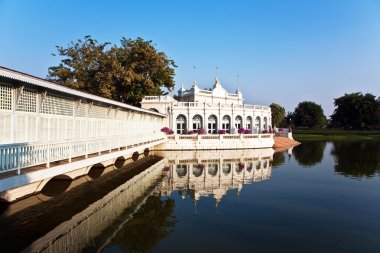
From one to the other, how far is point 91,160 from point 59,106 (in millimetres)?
2550

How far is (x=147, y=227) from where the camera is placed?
9.98 m

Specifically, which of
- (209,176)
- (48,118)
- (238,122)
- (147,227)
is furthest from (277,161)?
(238,122)

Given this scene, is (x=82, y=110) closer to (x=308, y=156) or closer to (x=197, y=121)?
(x=308, y=156)

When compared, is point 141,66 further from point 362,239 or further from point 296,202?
point 362,239

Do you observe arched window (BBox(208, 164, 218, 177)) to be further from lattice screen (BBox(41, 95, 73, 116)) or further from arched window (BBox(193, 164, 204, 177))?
lattice screen (BBox(41, 95, 73, 116))

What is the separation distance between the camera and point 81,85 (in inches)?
1282

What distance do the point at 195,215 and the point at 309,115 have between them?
98829 mm

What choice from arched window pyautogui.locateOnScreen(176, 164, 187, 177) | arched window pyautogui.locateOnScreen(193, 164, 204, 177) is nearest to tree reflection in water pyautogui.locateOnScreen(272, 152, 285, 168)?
arched window pyautogui.locateOnScreen(193, 164, 204, 177)

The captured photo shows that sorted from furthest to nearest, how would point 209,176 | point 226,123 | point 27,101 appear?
point 226,123 → point 209,176 → point 27,101

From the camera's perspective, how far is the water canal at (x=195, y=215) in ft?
27.8

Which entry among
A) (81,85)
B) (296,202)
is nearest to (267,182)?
(296,202)

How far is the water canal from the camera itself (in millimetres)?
8484

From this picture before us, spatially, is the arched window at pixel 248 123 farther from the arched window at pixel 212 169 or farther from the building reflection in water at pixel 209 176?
the arched window at pixel 212 169

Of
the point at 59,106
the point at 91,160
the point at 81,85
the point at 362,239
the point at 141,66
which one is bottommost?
the point at 362,239
